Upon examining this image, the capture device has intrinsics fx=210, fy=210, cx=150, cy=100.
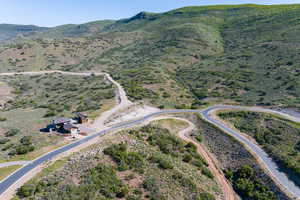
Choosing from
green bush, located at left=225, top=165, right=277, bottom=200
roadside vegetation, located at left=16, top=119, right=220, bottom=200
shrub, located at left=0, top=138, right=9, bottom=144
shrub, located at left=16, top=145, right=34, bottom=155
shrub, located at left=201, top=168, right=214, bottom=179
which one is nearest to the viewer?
roadside vegetation, located at left=16, top=119, right=220, bottom=200

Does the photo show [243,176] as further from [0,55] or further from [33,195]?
[0,55]

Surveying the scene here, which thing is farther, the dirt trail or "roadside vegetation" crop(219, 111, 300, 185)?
"roadside vegetation" crop(219, 111, 300, 185)

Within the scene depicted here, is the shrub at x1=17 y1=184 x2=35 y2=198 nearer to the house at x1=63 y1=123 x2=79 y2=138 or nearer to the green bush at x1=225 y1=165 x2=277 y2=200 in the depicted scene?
the house at x1=63 y1=123 x2=79 y2=138

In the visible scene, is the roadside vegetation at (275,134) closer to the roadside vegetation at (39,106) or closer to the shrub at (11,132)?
the roadside vegetation at (39,106)

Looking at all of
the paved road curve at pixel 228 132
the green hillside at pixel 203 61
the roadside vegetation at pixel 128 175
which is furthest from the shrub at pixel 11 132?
the green hillside at pixel 203 61

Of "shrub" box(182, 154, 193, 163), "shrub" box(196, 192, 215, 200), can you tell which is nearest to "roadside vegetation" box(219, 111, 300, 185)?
"shrub" box(196, 192, 215, 200)

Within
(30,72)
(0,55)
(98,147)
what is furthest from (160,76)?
(0,55)

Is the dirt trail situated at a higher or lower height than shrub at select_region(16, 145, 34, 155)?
lower
